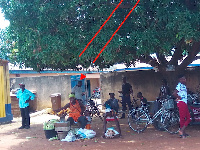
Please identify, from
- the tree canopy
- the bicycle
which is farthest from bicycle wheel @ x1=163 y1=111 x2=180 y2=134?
the tree canopy

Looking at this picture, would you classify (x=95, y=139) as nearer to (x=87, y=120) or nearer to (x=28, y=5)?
(x=87, y=120)

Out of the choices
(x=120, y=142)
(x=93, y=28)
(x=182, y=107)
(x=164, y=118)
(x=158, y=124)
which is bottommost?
(x=120, y=142)

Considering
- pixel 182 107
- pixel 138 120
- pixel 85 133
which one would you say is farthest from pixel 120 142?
pixel 182 107

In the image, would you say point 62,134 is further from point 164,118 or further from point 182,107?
point 182,107

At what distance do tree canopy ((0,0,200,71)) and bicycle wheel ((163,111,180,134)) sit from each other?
202cm

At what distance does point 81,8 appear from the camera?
6.98 m

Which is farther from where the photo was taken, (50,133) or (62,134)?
(50,133)

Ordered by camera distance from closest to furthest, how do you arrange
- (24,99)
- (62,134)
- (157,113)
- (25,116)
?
(62,134) < (157,113) < (24,99) < (25,116)

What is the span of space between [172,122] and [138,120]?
104 cm

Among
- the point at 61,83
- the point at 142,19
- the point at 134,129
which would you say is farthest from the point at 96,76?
the point at 142,19

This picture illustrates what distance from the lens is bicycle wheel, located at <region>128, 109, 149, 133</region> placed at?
826 cm

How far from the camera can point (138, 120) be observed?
835cm

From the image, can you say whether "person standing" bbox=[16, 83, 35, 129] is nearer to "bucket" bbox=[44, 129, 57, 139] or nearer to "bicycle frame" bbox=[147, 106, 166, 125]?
"bucket" bbox=[44, 129, 57, 139]

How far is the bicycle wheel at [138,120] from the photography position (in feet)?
27.1
